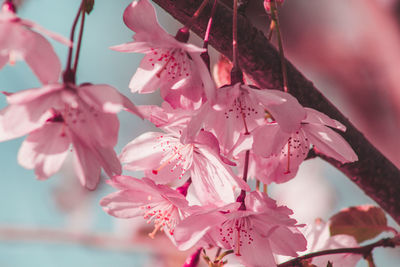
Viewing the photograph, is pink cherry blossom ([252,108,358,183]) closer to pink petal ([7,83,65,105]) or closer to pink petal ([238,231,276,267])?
pink petal ([238,231,276,267])

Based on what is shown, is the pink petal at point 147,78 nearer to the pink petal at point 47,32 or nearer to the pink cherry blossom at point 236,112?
the pink cherry blossom at point 236,112

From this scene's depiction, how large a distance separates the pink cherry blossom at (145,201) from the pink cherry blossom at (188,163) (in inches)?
1.4

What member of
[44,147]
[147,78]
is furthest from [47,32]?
[147,78]

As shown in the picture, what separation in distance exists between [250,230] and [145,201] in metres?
0.16

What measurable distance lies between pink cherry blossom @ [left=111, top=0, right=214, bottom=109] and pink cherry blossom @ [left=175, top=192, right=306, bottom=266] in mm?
151

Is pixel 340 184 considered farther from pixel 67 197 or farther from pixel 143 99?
pixel 67 197

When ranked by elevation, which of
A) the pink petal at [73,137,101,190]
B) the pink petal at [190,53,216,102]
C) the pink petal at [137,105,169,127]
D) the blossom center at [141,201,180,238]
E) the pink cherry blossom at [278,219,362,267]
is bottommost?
the blossom center at [141,201,180,238]

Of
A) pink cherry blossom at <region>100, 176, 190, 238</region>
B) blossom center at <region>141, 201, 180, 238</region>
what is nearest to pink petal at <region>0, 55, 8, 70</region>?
pink cherry blossom at <region>100, 176, 190, 238</region>

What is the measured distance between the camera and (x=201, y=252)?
80cm

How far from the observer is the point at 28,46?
1.70ft

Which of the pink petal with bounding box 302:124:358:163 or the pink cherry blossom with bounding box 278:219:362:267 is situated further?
the pink cherry blossom with bounding box 278:219:362:267

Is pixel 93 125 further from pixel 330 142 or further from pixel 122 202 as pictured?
pixel 330 142

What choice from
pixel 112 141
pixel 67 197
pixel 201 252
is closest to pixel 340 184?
pixel 67 197

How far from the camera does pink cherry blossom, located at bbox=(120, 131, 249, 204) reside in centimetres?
65
